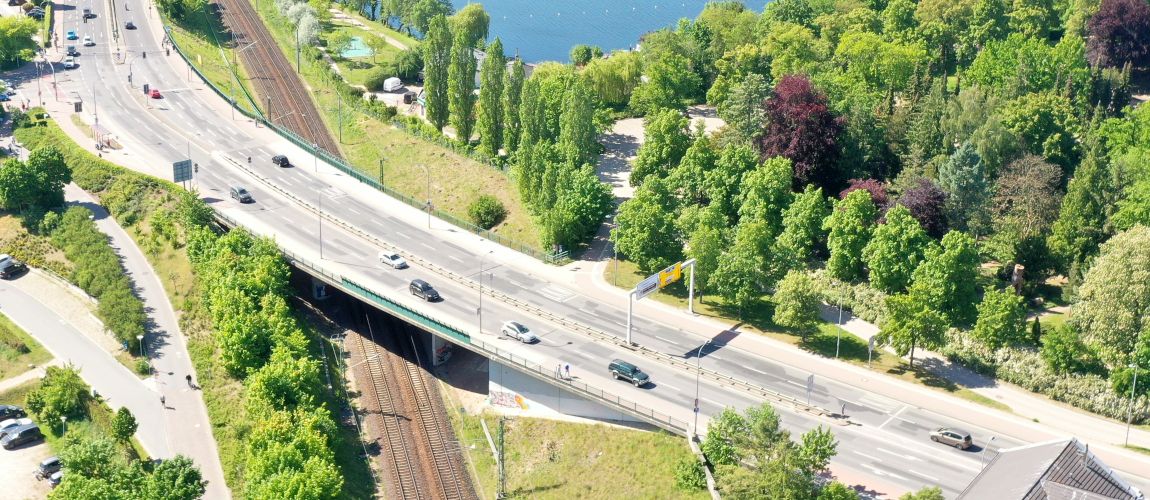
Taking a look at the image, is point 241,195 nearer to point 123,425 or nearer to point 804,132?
point 123,425

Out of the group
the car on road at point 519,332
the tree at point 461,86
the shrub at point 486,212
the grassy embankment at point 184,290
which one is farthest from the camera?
the tree at point 461,86

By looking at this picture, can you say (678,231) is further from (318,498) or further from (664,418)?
(318,498)

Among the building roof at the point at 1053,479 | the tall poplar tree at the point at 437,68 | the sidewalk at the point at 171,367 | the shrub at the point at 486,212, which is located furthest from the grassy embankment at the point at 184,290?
the building roof at the point at 1053,479

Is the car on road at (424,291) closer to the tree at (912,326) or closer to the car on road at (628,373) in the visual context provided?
the car on road at (628,373)

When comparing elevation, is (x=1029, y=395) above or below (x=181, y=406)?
above

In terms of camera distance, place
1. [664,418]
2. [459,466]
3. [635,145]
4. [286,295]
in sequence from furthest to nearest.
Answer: [635,145] → [286,295] → [459,466] → [664,418]

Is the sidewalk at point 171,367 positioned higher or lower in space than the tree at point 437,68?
lower

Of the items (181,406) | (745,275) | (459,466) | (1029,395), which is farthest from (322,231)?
(1029,395)
